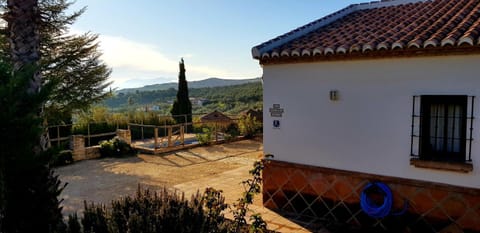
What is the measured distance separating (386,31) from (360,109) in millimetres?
1570

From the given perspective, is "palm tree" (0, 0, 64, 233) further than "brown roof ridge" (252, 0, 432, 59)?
No

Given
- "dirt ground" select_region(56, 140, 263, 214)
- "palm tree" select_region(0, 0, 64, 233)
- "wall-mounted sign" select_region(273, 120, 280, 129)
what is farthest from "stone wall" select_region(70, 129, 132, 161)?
"wall-mounted sign" select_region(273, 120, 280, 129)

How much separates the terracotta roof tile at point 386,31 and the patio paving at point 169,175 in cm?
317

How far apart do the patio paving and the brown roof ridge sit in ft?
10.7

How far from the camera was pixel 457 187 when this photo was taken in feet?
17.3

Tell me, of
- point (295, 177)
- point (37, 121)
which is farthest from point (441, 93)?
point (37, 121)

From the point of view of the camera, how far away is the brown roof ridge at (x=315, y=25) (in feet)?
22.5

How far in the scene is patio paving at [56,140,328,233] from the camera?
8336mm

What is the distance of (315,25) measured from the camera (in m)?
7.95

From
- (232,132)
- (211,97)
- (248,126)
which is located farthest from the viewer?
(211,97)

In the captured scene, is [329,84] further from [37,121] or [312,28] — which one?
[37,121]

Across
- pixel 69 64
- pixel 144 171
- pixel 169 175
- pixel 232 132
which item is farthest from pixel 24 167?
pixel 232 132

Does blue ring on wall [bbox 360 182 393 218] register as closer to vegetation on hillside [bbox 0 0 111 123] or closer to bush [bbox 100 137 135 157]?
bush [bbox 100 137 135 157]

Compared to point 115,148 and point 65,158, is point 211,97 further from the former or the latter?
point 65,158
